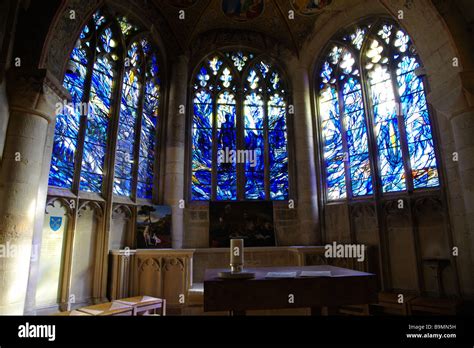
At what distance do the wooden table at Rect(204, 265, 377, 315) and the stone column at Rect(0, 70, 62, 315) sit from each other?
9.98 ft

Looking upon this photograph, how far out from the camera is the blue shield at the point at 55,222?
17.7 ft

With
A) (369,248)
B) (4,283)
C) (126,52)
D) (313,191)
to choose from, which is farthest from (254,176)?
(4,283)

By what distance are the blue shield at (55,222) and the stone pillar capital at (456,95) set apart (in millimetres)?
6914

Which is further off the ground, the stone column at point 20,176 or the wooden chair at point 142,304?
the stone column at point 20,176

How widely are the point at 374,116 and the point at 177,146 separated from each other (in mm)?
5148

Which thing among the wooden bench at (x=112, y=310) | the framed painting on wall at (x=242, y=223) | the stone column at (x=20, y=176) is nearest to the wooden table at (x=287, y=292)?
the wooden bench at (x=112, y=310)

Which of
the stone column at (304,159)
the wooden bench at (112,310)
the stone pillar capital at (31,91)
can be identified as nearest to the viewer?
the stone pillar capital at (31,91)

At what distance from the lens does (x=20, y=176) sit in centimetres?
403

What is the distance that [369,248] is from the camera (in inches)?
270

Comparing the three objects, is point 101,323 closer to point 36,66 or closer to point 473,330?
point 473,330

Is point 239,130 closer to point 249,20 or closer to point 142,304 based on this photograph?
point 249,20

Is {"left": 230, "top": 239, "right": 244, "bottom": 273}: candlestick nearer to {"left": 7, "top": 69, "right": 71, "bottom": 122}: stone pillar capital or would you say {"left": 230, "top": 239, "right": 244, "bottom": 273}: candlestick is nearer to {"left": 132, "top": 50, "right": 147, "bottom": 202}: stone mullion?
{"left": 7, "top": 69, "right": 71, "bottom": 122}: stone pillar capital

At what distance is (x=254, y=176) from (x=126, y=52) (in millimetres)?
4687

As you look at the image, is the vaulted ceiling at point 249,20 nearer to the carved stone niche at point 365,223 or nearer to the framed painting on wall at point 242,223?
the framed painting on wall at point 242,223
